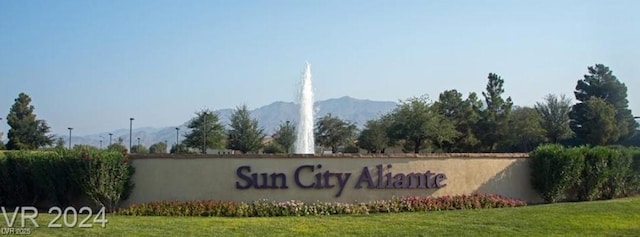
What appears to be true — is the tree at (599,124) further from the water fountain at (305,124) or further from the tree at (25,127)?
the tree at (25,127)

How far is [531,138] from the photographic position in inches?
2356

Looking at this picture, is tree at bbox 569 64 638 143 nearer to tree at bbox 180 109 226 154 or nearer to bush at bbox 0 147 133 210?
tree at bbox 180 109 226 154

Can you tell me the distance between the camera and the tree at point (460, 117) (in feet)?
191

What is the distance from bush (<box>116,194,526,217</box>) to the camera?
17625 mm

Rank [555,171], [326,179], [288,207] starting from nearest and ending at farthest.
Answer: [288,207] < [326,179] < [555,171]

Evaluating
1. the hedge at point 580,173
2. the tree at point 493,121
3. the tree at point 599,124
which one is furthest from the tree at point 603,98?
the hedge at point 580,173

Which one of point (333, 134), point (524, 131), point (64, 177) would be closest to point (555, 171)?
point (64, 177)

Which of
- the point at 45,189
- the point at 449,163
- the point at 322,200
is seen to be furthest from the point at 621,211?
the point at 45,189

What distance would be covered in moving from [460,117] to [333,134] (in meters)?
11.2

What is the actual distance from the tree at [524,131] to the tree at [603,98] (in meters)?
3.24

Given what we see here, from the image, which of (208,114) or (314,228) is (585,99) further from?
(314,228)

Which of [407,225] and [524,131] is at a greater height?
[524,131]

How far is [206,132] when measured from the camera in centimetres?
5594

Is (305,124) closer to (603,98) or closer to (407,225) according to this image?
(407,225)
